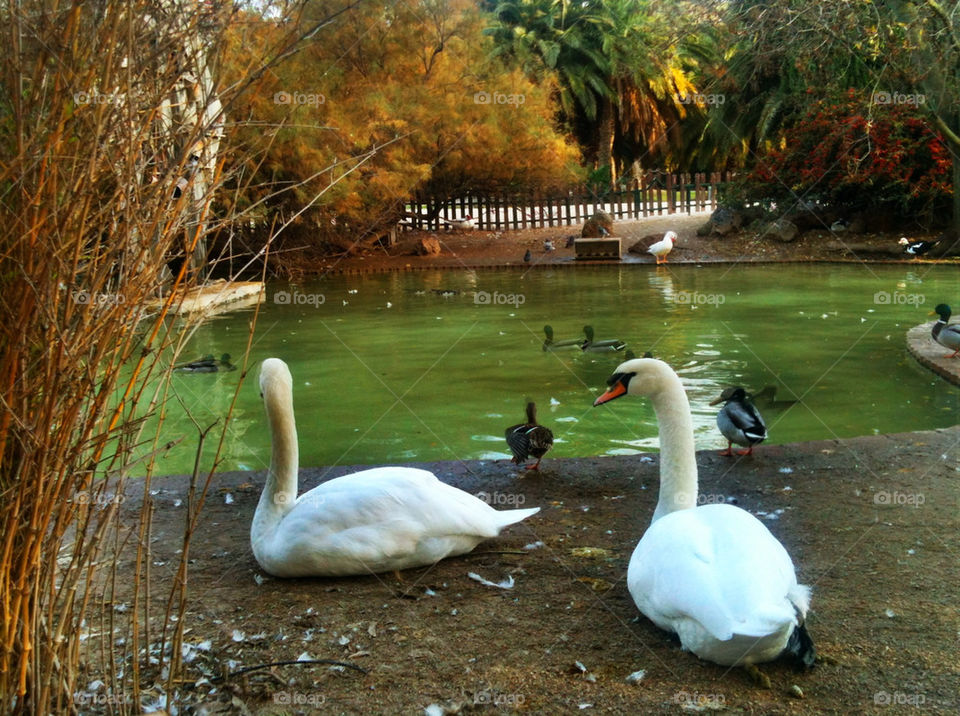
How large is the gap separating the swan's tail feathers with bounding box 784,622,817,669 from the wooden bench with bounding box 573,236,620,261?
65.7 feet

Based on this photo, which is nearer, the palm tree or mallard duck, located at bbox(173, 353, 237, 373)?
mallard duck, located at bbox(173, 353, 237, 373)

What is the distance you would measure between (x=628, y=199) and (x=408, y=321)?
18458 millimetres

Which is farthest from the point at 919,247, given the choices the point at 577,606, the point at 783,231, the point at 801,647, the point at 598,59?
the point at 598,59

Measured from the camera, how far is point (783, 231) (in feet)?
74.6

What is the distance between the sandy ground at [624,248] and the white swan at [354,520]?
46.3 ft

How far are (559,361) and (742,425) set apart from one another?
15.2 feet

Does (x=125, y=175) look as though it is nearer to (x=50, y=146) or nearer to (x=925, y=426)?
(x=50, y=146)

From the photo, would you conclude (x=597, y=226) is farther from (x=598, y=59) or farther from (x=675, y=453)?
(x=675, y=453)

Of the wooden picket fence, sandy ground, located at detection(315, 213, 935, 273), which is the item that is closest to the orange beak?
sandy ground, located at detection(315, 213, 935, 273)

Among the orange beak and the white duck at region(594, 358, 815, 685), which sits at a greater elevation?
the orange beak

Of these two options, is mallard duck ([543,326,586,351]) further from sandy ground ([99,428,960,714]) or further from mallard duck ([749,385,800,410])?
sandy ground ([99,428,960,714])

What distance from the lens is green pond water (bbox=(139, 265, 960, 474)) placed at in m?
7.75

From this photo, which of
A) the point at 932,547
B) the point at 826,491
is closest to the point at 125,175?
the point at 932,547

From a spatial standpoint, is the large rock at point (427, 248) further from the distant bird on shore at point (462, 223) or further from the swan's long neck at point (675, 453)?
the swan's long neck at point (675, 453)
